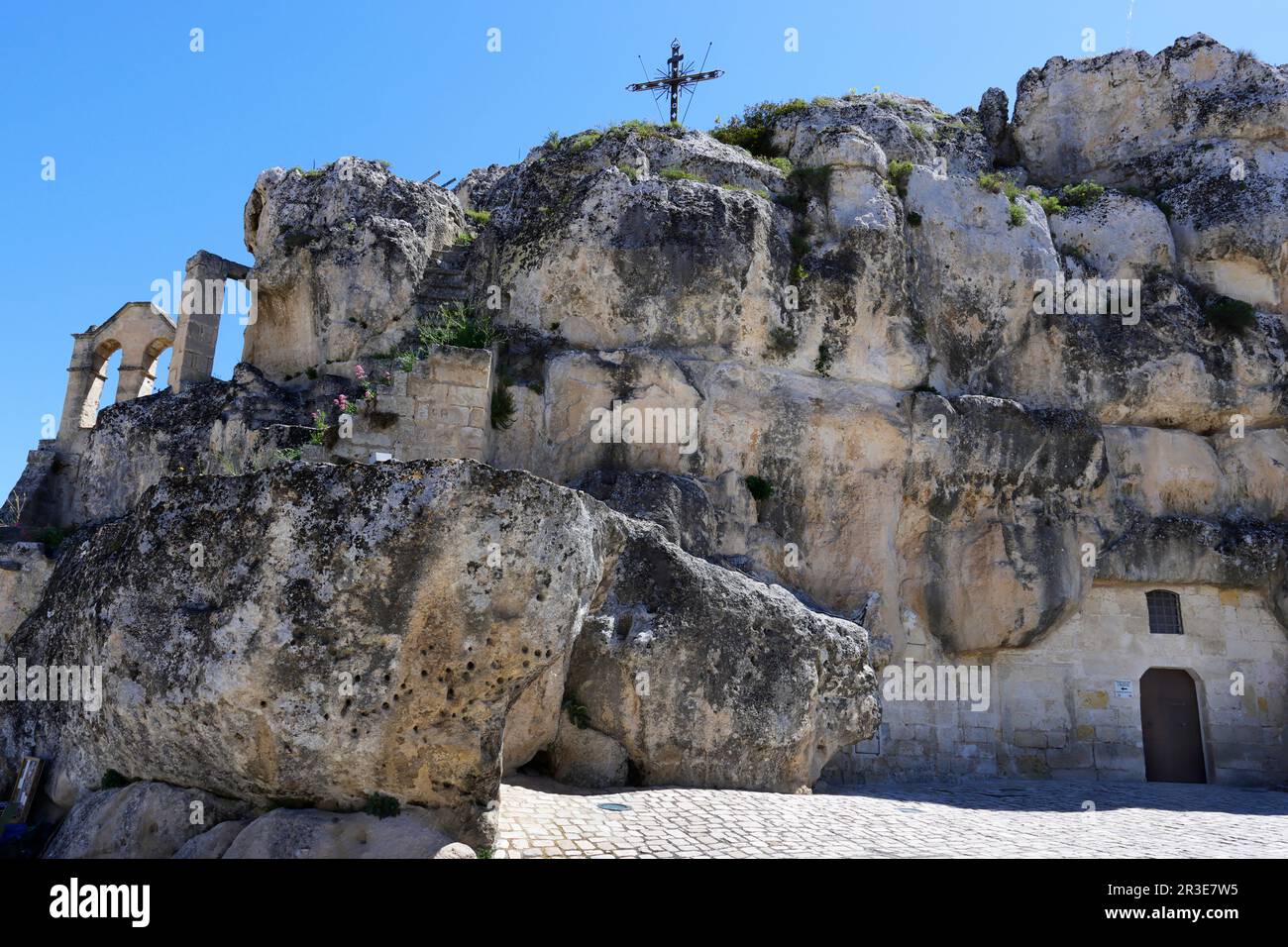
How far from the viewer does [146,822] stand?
6910 millimetres

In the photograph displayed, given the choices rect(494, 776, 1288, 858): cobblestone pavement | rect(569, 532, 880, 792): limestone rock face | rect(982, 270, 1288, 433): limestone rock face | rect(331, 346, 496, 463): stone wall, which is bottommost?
rect(494, 776, 1288, 858): cobblestone pavement

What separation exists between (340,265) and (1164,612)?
1329 centimetres

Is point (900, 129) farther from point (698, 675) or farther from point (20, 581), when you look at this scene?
point (20, 581)

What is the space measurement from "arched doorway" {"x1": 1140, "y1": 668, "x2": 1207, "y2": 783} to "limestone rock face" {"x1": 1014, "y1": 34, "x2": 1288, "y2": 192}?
28.6ft

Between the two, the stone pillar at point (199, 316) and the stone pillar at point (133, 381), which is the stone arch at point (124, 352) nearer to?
the stone pillar at point (133, 381)

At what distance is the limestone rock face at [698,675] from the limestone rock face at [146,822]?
3152 mm

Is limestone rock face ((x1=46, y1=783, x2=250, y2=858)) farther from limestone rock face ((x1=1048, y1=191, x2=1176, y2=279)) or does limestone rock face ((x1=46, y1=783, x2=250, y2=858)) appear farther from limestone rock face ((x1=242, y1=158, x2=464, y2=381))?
limestone rock face ((x1=1048, y1=191, x2=1176, y2=279))

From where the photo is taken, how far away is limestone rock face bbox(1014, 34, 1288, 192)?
17.4m

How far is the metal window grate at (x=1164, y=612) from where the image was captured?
15.1 metres

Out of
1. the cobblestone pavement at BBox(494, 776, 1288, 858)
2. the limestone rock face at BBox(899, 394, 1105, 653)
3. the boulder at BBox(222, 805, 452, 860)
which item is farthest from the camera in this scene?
the limestone rock face at BBox(899, 394, 1105, 653)

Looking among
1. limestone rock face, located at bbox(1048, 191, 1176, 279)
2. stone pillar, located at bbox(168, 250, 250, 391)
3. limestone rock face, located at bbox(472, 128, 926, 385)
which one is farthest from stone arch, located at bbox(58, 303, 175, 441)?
limestone rock face, located at bbox(1048, 191, 1176, 279)

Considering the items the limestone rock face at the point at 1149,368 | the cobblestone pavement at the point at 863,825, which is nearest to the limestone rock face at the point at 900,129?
the limestone rock face at the point at 1149,368

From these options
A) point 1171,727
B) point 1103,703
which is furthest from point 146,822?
point 1171,727

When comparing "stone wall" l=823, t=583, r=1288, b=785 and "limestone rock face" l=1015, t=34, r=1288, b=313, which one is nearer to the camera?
"stone wall" l=823, t=583, r=1288, b=785
